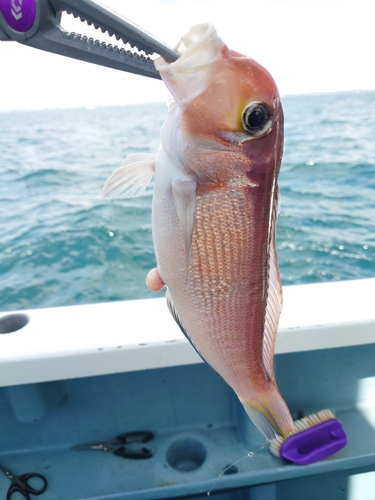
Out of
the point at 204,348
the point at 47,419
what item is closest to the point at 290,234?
the point at 47,419

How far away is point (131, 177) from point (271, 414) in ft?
2.29

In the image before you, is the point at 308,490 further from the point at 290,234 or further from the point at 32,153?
the point at 32,153

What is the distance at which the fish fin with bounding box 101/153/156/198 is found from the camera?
3.37 ft

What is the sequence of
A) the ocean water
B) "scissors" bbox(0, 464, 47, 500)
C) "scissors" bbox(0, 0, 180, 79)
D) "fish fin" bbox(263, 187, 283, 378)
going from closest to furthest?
"scissors" bbox(0, 0, 180, 79) < "fish fin" bbox(263, 187, 283, 378) < "scissors" bbox(0, 464, 47, 500) < the ocean water

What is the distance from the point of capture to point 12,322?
2.05 meters

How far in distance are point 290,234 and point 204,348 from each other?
197 inches

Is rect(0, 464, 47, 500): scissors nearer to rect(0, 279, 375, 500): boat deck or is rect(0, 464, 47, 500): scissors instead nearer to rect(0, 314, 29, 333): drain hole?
rect(0, 279, 375, 500): boat deck

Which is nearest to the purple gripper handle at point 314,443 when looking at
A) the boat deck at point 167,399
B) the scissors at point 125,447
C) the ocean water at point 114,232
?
the boat deck at point 167,399

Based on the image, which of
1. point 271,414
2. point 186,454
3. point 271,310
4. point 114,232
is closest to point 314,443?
point 186,454

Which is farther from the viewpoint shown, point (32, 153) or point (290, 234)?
point (32, 153)

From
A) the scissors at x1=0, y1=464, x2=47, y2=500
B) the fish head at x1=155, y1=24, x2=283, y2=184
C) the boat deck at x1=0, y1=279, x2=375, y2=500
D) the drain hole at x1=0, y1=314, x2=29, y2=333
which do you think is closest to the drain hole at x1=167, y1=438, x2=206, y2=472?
the boat deck at x1=0, y1=279, x2=375, y2=500

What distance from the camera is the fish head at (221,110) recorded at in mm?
816

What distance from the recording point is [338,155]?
407 inches

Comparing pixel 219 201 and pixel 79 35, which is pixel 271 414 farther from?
pixel 79 35
